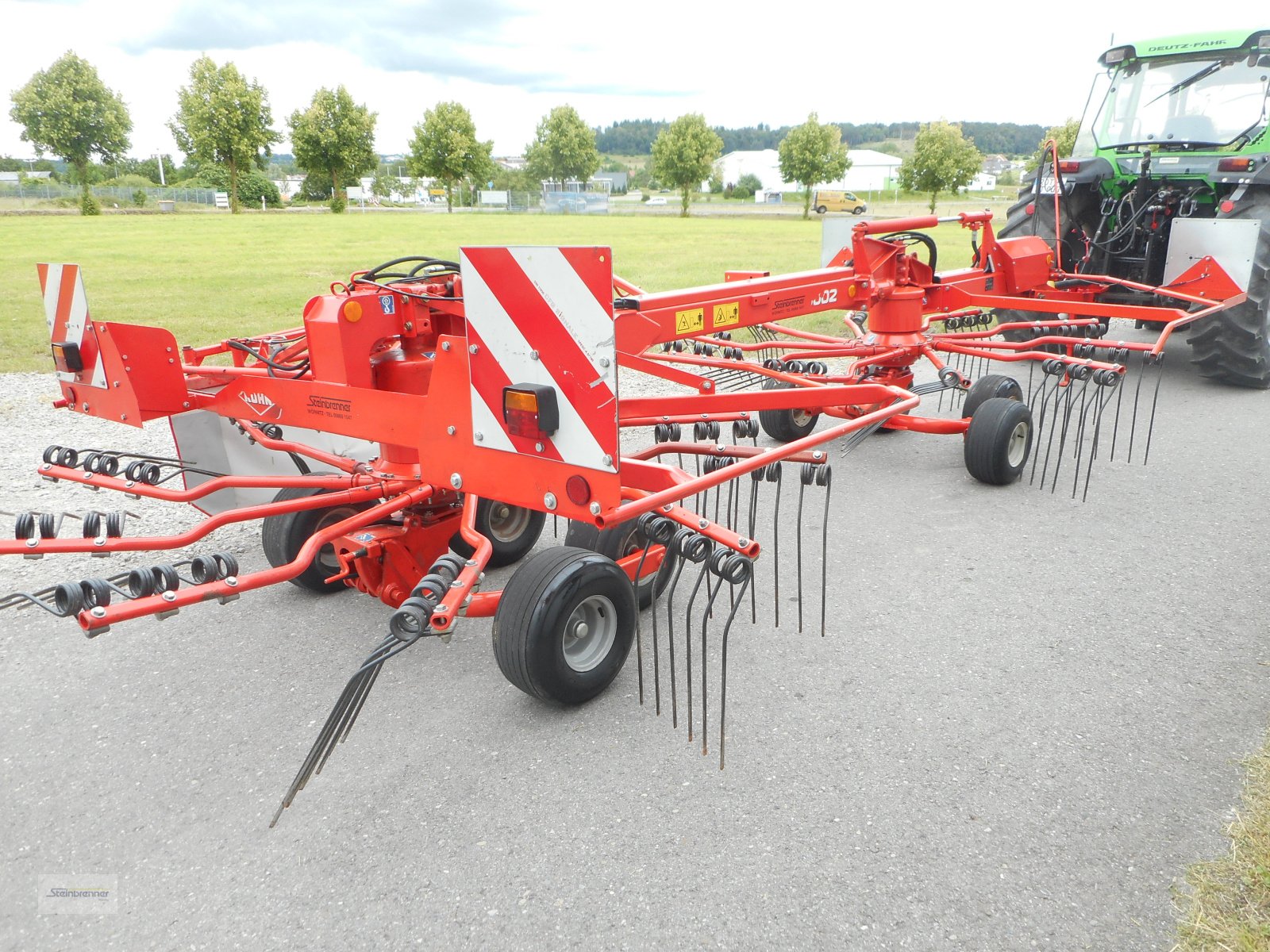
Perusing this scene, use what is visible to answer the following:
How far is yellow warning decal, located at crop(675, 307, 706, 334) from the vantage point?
355cm

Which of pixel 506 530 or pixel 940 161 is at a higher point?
pixel 940 161

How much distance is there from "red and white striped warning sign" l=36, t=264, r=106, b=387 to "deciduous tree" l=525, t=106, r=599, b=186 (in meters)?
67.3

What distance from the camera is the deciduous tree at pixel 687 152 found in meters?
51.2

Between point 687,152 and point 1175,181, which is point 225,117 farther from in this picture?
point 1175,181

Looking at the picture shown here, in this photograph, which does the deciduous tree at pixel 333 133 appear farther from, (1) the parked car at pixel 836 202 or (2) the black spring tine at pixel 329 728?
(2) the black spring tine at pixel 329 728

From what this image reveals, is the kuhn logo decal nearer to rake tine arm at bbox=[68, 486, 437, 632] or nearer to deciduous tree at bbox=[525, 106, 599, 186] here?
rake tine arm at bbox=[68, 486, 437, 632]

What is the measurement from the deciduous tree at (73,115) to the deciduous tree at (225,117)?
472 centimetres

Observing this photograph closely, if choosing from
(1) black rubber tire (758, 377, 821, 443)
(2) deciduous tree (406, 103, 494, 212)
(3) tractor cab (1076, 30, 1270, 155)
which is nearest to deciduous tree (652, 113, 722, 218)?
(2) deciduous tree (406, 103, 494, 212)

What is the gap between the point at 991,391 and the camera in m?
5.10

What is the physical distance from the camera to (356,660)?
3111mm

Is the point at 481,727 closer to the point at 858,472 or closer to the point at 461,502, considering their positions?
the point at 461,502

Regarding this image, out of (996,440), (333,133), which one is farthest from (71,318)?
(333,133)

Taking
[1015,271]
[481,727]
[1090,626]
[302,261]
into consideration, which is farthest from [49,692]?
[302,261]

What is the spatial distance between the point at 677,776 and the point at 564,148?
69.2 metres
